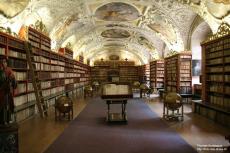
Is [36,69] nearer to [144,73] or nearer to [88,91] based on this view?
[88,91]


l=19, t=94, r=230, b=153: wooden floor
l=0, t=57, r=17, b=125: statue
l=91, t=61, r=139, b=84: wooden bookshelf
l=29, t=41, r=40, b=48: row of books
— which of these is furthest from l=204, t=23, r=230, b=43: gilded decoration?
l=91, t=61, r=139, b=84: wooden bookshelf

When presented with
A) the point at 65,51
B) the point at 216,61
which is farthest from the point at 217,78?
the point at 65,51

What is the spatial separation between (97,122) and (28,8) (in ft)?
18.7

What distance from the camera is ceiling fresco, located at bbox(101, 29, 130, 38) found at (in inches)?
964

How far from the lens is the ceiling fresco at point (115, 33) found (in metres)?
24.5

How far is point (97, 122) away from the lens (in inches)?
381

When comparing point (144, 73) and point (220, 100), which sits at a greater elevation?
point (144, 73)

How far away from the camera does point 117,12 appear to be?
17.6 metres

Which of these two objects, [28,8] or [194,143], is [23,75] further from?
[194,143]

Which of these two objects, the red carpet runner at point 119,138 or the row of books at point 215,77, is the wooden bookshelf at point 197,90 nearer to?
the row of books at point 215,77

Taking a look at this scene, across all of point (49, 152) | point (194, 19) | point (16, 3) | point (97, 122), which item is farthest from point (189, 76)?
point (49, 152)

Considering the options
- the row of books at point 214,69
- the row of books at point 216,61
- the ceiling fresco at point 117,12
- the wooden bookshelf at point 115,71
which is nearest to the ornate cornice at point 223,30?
the row of books at point 216,61

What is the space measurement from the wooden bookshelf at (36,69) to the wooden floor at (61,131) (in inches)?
30.6

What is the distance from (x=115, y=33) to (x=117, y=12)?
27.1 ft
